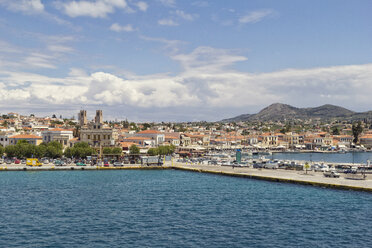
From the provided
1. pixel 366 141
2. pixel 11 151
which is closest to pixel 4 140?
pixel 11 151

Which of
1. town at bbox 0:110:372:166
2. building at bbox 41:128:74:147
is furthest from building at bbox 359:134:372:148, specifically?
building at bbox 41:128:74:147

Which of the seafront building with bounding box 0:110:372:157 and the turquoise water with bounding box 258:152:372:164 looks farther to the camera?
the turquoise water with bounding box 258:152:372:164

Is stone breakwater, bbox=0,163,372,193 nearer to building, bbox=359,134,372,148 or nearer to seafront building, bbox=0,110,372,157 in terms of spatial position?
seafront building, bbox=0,110,372,157

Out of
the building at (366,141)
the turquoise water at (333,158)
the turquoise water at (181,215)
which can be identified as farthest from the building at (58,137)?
the building at (366,141)

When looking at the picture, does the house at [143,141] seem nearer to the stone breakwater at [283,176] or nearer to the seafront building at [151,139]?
the seafront building at [151,139]

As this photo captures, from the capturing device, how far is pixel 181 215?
3634 centimetres

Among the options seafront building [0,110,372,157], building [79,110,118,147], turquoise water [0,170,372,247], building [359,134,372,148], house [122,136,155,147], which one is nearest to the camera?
turquoise water [0,170,372,247]

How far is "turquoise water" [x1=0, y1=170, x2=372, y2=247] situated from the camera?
28391 millimetres

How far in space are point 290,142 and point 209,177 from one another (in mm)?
132920

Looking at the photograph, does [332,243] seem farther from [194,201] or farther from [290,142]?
[290,142]

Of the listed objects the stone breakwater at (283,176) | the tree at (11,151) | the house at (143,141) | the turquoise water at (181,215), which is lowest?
the turquoise water at (181,215)

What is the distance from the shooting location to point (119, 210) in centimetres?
3909

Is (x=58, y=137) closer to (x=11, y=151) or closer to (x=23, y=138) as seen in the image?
(x=23, y=138)

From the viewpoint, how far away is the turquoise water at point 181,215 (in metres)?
28.4
